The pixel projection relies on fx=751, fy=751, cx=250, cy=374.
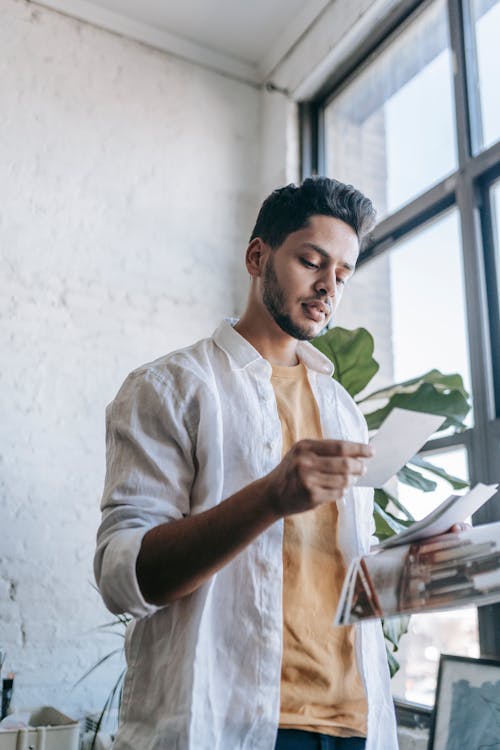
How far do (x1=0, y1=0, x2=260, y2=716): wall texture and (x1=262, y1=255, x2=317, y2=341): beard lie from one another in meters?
1.75

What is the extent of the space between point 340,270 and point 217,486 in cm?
46

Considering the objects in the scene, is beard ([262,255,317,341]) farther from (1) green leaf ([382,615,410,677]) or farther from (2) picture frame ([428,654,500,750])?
(2) picture frame ([428,654,500,750])

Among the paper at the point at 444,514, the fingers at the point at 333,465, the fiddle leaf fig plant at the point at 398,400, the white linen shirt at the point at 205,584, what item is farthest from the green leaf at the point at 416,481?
the fingers at the point at 333,465

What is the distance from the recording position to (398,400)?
2057 mm

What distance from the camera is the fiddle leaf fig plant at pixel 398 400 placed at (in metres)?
1.94

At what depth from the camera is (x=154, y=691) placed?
1.01m

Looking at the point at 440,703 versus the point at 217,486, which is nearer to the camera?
the point at 217,486

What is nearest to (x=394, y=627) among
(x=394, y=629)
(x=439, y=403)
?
(x=394, y=629)

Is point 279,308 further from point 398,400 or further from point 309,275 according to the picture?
point 398,400

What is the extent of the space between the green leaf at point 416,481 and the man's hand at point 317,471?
1213 mm

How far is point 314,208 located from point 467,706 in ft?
4.13

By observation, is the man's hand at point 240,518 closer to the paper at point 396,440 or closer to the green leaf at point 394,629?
the paper at point 396,440

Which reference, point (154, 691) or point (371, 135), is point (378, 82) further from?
point (154, 691)

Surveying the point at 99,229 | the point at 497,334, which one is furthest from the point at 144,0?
the point at 497,334
